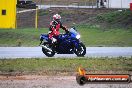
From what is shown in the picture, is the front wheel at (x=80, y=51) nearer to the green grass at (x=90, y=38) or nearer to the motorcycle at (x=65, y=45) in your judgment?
the motorcycle at (x=65, y=45)

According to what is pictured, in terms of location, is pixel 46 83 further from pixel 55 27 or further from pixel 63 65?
pixel 55 27

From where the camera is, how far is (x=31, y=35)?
32.3 meters

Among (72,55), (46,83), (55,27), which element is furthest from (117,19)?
(46,83)

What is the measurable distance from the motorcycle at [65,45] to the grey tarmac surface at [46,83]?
5.84m

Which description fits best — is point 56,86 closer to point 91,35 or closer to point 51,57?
point 51,57

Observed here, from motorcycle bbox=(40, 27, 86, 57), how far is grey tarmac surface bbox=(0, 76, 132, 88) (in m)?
5.84

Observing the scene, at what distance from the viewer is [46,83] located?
40.2 feet

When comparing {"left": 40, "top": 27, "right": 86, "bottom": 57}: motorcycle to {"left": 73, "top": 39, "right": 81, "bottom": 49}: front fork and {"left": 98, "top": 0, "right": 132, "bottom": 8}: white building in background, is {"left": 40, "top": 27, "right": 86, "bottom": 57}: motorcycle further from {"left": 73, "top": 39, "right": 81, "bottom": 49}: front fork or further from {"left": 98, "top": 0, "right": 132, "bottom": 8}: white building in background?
{"left": 98, "top": 0, "right": 132, "bottom": 8}: white building in background

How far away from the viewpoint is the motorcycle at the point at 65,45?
19.4 metres

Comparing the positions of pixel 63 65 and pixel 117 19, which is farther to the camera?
pixel 117 19

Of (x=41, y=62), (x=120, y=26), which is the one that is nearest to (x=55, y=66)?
(x=41, y=62)

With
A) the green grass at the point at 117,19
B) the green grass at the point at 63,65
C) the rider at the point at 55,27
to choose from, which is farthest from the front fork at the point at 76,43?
the green grass at the point at 117,19

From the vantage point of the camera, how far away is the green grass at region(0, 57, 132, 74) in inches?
591

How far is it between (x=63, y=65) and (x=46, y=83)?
12.2ft
